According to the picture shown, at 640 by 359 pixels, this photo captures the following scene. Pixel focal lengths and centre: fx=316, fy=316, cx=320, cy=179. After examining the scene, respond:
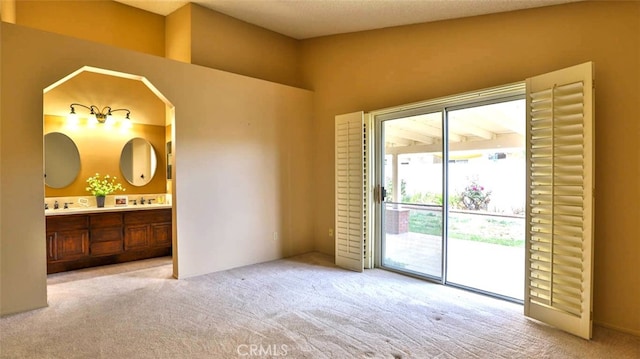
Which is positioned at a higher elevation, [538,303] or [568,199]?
[568,199]

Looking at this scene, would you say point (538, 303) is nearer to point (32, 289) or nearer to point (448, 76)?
point (448, 76)

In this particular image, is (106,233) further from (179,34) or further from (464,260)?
(464,260)

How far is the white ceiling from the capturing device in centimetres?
319

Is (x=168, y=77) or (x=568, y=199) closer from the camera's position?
(x=568, y=199)

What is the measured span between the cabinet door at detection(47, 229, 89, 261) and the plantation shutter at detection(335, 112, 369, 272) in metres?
3.40

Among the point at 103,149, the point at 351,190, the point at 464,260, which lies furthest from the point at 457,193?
the point at 103,149

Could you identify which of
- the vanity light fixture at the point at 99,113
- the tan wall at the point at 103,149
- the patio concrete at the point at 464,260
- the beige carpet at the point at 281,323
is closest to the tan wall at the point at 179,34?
the vanity light fixture at the point at 99,113

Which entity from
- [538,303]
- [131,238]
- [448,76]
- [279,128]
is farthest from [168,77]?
[538,303]

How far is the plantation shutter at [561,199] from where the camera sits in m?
2.41

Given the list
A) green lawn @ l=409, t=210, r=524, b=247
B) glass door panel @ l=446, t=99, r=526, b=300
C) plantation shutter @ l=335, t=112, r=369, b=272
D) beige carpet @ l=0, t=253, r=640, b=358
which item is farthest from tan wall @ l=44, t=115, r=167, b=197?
glass door panel @ l=446, t=99, r=526, b=300

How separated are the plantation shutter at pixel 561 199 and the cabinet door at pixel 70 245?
17.0 feet

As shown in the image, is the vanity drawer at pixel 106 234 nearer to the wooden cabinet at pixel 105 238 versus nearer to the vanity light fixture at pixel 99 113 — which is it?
the wooden cabinet at pixel 105 238

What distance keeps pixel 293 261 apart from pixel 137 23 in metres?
4.25

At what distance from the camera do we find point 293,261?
4590 millimetres
